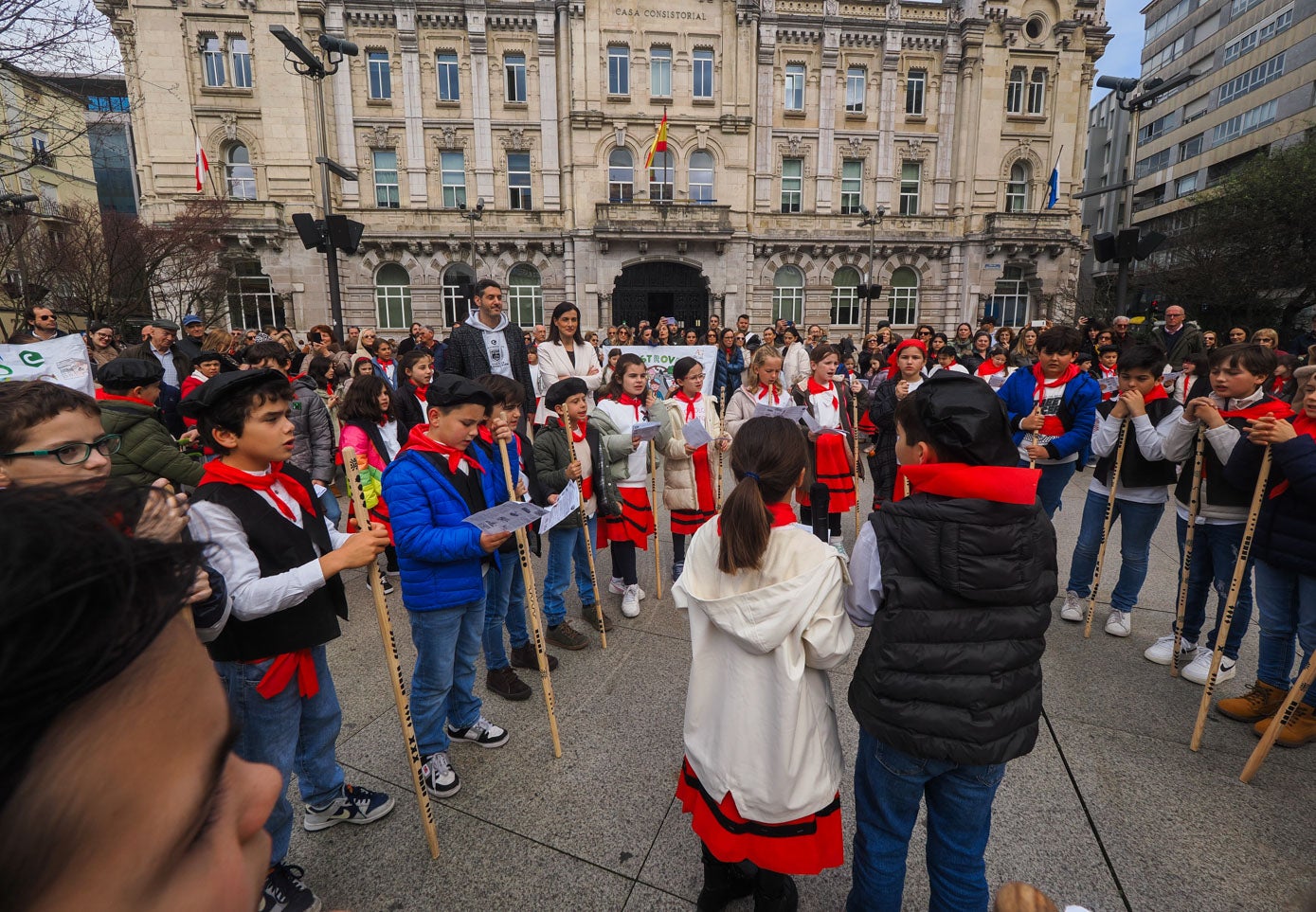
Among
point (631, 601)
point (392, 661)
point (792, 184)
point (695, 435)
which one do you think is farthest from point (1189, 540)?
point (792, 184)

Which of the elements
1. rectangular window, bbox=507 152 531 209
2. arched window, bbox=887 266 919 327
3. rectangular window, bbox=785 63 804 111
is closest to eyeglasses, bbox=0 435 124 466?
rectangular window, bbox=507 152 531 209

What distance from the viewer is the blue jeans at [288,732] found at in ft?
7.50

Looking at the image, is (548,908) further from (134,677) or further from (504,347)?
(504,347)

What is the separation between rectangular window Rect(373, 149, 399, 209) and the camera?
24.8 metres

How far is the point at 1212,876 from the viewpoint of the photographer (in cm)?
247

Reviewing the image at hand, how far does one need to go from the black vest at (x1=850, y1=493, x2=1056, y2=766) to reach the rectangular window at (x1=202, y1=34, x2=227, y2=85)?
102 feet

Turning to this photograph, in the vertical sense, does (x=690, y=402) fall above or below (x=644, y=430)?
above

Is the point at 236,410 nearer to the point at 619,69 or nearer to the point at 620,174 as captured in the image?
the point at 620,174

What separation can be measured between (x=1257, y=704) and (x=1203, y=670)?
0.45 metres

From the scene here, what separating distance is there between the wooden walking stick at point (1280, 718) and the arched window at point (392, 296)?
27.0 meters

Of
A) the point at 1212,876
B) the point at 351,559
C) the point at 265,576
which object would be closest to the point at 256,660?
the point at 265,576

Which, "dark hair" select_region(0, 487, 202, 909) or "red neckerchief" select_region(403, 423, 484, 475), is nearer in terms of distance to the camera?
"dark hair" select_region(0, 487, 202, 909)

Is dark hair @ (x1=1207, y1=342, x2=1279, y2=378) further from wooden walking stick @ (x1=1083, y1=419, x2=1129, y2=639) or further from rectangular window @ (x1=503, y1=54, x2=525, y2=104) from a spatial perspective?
rectangular window @ (x1=503, y1=54, x2=525, y2=104)

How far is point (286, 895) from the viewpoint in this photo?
234 centimetres
